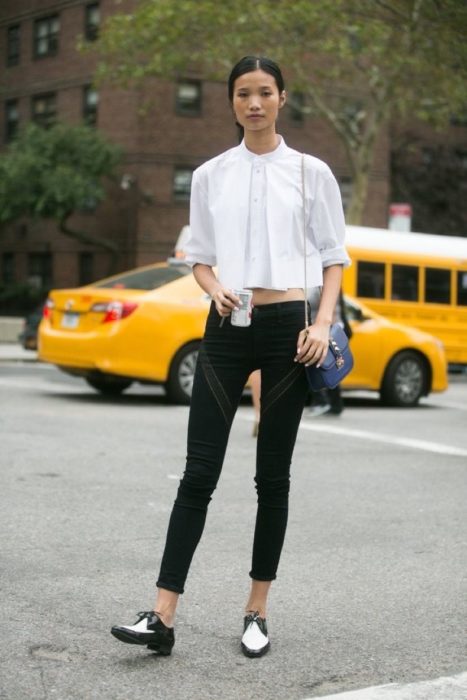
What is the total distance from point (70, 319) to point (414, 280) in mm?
8691

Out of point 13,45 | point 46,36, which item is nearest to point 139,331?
point 46,36

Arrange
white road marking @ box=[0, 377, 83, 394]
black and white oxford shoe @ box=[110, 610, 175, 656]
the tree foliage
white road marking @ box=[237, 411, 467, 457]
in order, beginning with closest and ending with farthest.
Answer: black and white oxford shoe @ box=[110, 610, 175, 656]
white road marking @ box=[237, 411, 467, 457]
white road marking @ box=[0, 377, 83, 394]
the tree foliage

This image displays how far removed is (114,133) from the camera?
38.5m

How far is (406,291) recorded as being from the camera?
21.0m

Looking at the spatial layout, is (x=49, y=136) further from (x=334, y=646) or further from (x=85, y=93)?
(x=334, y=646)

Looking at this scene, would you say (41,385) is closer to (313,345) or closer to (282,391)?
(282,391)

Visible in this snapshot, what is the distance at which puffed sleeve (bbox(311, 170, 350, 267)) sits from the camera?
426 cm

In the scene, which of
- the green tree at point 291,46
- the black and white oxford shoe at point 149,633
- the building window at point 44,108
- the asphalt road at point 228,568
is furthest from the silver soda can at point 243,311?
the building window at point 44,108

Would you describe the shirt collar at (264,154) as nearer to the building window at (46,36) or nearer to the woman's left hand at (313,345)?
the woman's left hand at (313,345)

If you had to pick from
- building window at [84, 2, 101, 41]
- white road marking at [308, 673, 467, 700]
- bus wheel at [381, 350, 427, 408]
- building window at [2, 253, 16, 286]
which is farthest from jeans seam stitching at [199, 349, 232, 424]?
building window at [2, 253, 16, 286]

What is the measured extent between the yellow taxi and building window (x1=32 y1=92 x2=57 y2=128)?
27604mm

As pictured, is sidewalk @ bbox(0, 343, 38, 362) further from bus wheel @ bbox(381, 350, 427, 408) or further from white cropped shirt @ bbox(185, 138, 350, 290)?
white cropped shirt @ bbox(185, 138, 350, 290)

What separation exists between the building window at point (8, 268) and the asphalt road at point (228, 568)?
3219 cm

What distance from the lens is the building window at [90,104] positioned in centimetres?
3925
